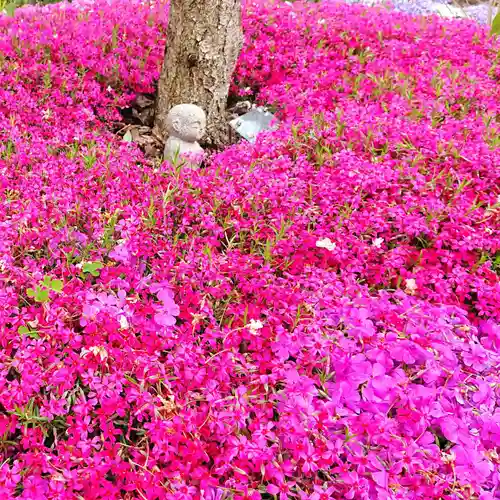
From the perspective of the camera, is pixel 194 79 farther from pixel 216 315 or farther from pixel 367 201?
pixel 216 315

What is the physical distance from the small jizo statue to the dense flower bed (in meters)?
0.36

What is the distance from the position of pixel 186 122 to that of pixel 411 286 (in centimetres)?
218

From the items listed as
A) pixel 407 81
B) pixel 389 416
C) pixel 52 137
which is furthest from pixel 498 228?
pixel 52 137

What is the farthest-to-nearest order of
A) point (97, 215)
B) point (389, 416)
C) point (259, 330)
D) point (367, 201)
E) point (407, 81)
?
point (407, 81)
point (367, 201)
point (97, 215)
point (259, 330)
point (389, 416)

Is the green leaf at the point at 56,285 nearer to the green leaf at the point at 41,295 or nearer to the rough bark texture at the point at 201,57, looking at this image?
the green leaf at the point at 41,295

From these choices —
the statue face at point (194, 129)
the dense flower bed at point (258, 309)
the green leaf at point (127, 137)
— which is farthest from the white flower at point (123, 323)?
the green leaf at point (127, 137)

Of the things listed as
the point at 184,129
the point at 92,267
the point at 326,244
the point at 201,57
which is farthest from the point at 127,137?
the point at 326,244

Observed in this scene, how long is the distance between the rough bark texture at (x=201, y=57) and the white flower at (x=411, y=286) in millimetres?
2544

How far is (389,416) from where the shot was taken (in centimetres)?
215

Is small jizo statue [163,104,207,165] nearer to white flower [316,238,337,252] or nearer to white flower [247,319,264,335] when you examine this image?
white flower [316,238,337,252]

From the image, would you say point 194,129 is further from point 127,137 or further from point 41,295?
point 41,295

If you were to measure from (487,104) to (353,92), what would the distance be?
1103mm

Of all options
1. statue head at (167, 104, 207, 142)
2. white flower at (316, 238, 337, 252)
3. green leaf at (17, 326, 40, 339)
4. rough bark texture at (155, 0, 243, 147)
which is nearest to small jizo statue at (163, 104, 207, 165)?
statue head at (167, 104, 207, 142)

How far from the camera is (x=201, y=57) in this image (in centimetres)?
433
